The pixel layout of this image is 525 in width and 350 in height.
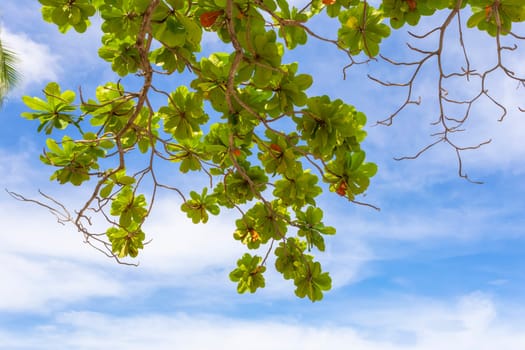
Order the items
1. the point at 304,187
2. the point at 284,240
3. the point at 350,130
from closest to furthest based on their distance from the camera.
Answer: the point at 350,130 < the point at 304,187 < the point at 284,240

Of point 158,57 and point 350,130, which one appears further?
point 158,57

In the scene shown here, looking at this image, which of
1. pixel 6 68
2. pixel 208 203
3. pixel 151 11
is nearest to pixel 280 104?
pixel 151 11

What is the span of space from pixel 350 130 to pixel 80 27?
1.15 m

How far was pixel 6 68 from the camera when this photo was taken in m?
7.52

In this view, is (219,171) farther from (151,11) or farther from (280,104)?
(151,11)

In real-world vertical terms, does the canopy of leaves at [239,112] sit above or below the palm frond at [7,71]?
below

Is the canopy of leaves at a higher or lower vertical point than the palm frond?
lower

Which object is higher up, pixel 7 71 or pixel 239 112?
pixel 7 71

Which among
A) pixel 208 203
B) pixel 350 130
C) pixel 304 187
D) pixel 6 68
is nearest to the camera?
pixel 350 130

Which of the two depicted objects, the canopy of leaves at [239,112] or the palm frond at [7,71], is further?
the palm frond at [7,71]

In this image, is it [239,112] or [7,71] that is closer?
[239,112]

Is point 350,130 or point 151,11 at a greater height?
point 151,11

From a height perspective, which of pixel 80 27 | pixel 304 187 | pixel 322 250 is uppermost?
pixel 80 27

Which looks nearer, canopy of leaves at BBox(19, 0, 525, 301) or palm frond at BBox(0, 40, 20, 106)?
Answer: canopy of leaves at BBox(19, 0, 525, 301)
